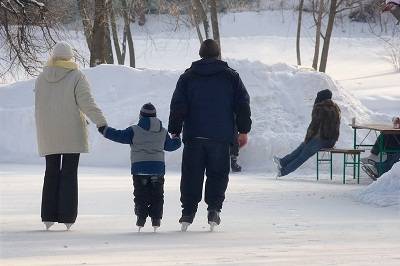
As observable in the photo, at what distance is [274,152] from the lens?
22547 mm

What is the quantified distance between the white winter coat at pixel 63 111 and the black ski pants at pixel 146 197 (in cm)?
59

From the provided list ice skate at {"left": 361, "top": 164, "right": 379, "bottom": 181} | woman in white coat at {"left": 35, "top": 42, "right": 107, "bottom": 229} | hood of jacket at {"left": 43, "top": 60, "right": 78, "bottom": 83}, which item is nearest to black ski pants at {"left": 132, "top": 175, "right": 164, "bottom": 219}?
woman in white coat at {"left": 35, "top": 42, "right": 107, "bottom": 229}

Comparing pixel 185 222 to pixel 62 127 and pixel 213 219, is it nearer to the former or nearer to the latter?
pixel 213 219

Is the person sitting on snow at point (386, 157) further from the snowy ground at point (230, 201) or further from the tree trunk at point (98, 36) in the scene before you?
the tree trunk at point (98, 36)

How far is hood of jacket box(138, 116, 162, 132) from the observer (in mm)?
11289

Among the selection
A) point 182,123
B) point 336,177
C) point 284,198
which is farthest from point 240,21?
point 182,123

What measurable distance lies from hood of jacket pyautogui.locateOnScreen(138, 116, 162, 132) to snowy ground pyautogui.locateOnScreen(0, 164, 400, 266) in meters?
0.95

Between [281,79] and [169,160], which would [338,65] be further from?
[169,160]

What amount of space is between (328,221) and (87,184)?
5.84 meters

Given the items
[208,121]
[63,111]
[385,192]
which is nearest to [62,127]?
[63,111]

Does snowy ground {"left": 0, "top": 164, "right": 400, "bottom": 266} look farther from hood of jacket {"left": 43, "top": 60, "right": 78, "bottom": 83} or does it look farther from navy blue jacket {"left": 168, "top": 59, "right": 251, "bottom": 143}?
hood of jacket {"left": 43, "top": 60, "right": 78, "bottom": 83}

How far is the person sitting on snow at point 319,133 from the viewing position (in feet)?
64.4

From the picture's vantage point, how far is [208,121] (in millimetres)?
11266

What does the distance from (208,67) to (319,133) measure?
868cm
